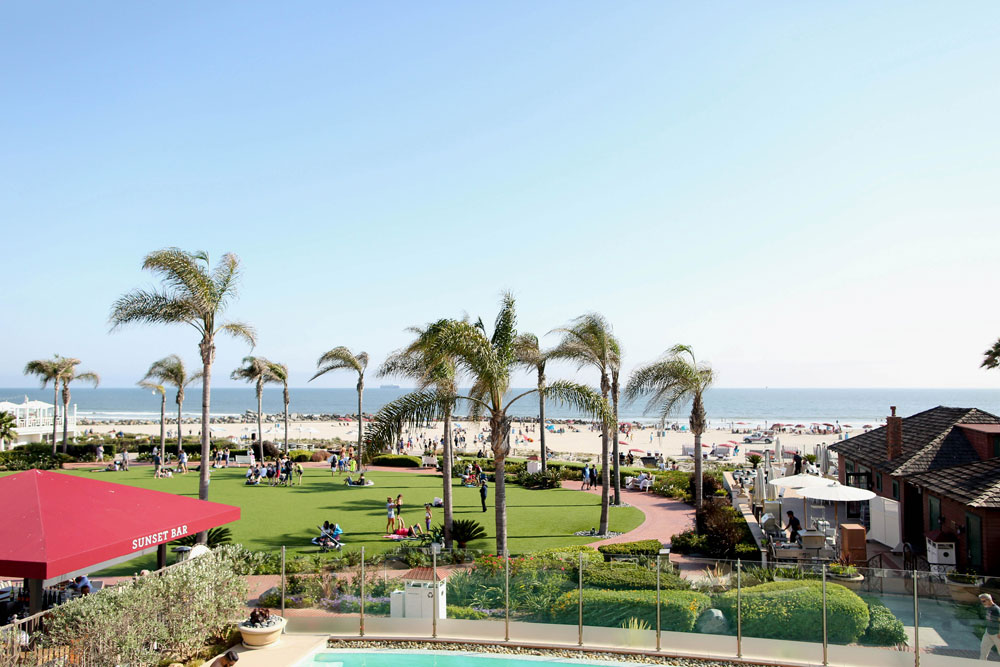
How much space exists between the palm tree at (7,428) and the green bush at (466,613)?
1528 inches

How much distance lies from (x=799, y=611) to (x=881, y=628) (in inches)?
49.5

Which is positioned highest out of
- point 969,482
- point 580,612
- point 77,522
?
point 77,522

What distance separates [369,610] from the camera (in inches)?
536

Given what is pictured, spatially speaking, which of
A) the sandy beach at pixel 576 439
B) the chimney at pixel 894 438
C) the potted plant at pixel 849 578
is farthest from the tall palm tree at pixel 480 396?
the sandy beach at pixel 576 439

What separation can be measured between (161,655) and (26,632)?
2153mm

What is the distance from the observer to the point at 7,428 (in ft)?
136

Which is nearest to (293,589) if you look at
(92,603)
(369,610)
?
(369,610)

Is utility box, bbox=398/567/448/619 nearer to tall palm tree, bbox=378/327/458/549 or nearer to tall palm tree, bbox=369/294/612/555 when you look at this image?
tall palm tree, bbox=369/294/612/555

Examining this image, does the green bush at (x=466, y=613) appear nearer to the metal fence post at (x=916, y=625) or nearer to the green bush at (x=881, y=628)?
the green bush at (x=881, y=628)

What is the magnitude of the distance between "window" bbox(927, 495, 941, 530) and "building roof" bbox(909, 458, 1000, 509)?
0.55 m

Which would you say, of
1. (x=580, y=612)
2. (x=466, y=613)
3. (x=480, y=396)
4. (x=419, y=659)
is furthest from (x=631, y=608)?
(x=480, y=396)

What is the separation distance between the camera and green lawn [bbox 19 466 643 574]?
70.8 feet

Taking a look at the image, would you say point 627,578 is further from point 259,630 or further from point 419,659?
point 259,630

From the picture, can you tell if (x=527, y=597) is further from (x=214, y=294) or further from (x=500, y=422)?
(x=214, y=294)
